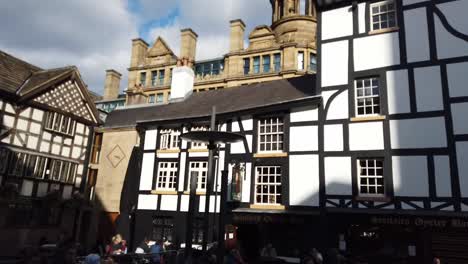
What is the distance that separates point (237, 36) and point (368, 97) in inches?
786

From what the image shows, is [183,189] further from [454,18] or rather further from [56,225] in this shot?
[454,18]

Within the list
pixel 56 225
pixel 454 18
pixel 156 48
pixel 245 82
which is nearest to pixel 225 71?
pixel 245 82

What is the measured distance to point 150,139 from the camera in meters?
19.4

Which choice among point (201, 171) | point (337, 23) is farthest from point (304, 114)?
point (201, 171)

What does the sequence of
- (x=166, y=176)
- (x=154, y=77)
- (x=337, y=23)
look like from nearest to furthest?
1. (x=337, y=23)
2. (x=166, y=176)
3. (x=154, y=77)

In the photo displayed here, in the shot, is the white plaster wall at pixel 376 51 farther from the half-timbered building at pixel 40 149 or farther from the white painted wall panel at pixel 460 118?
the half-timbered building at pixel 40 149

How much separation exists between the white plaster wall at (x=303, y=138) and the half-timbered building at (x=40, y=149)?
12.8 metres

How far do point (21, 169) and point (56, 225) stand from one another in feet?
12.2

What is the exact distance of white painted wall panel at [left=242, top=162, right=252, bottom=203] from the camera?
50.9 feet

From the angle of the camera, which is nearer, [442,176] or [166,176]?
[442,176]

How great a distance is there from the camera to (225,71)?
32.1m

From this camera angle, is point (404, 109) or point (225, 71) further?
point (225, 71)

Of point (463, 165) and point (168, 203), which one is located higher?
point (463, 165)

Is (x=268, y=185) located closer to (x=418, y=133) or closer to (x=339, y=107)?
(x=339, y=107)
